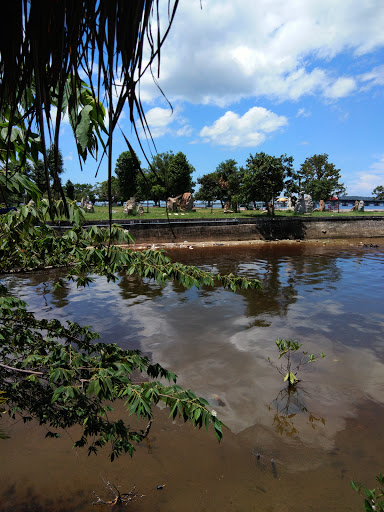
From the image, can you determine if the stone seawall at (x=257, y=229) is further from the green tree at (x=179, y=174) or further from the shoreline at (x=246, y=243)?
the green tree at (x=179, y=174)

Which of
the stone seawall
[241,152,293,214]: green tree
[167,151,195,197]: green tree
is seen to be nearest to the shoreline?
the stone seawall

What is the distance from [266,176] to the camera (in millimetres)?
37094

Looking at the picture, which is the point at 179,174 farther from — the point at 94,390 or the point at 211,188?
the point at 94,390

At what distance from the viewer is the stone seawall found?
3127cm

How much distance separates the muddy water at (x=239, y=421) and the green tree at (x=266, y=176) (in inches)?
1014

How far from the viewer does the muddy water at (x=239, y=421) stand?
4.12 meters

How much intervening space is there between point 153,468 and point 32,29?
5.18 meters

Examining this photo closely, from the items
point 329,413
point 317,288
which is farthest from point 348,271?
point 329,413

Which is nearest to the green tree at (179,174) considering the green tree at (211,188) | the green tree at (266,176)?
the green tree at (211,188)

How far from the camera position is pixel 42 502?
394cm

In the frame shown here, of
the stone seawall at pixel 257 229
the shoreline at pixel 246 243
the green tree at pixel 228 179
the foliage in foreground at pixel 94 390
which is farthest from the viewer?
the green tree at pixel 228 179

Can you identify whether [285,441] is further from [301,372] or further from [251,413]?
[301,372]

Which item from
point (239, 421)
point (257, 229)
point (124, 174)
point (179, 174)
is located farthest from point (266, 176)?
point (239, 421)

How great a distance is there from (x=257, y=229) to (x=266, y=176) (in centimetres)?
676
